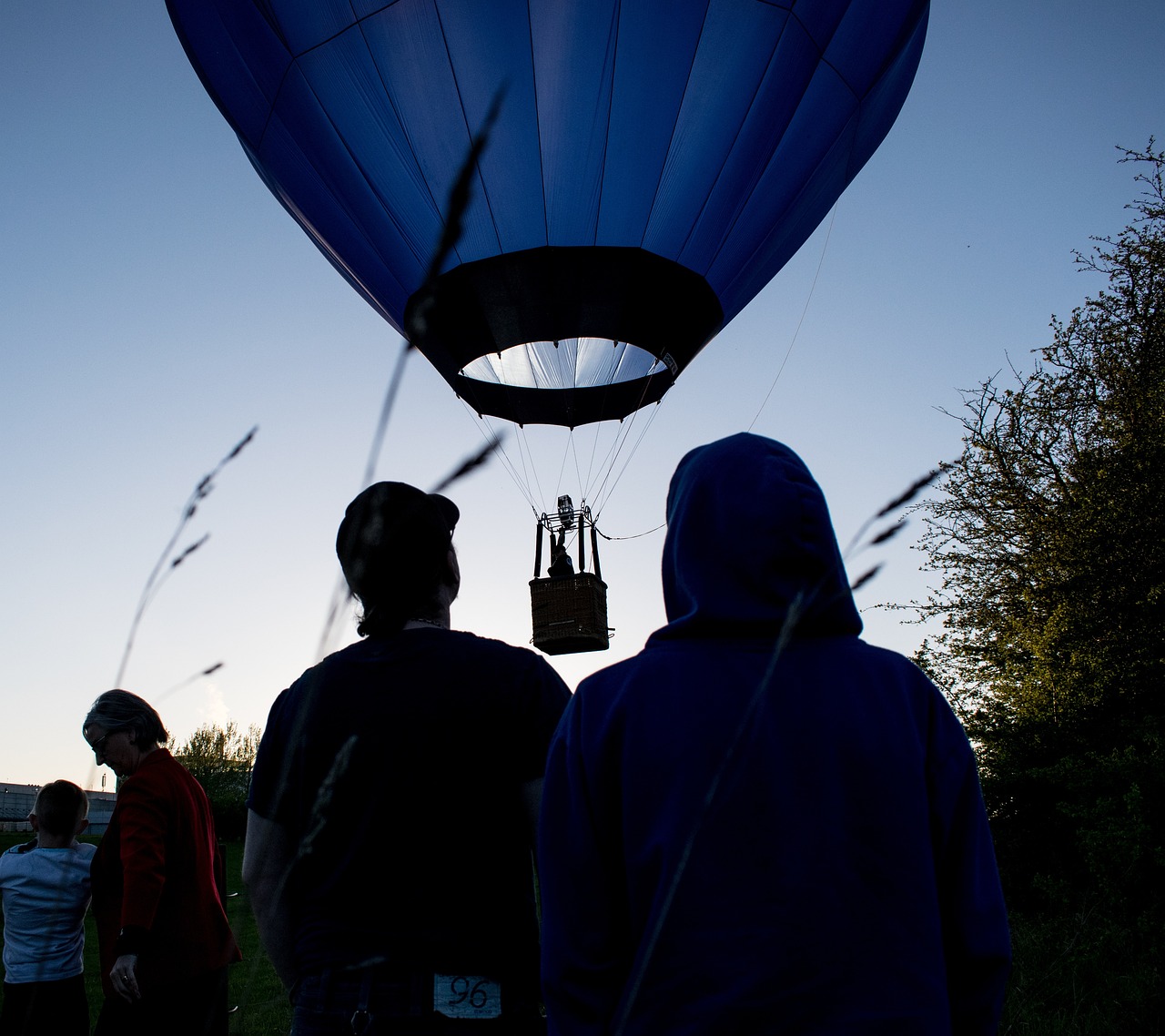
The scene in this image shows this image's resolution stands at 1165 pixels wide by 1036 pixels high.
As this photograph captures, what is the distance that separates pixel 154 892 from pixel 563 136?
6.21 metres

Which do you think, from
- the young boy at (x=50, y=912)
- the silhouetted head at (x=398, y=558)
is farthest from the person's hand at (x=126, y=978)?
the silhouetted head at (x=398, y=558)

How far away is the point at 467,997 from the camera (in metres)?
1.46

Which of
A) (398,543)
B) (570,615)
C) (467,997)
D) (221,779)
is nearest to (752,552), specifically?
(398,543)

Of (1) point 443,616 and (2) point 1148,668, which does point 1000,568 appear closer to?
(2) point 1148,668

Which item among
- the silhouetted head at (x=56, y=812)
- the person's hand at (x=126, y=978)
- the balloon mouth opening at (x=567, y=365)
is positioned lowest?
the person's hand at (x=126, y=978)

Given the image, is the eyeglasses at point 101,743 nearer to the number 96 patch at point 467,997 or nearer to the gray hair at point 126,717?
the gray hair at point 126,717

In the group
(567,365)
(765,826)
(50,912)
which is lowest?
(50,912)

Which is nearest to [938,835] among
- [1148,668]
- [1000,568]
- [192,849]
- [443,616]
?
[443,616]

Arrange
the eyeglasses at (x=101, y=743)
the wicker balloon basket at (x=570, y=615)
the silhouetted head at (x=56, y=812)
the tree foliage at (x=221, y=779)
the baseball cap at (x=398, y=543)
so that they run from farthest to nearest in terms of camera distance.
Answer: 1. the tree foliage at (x=221, y=779)
2. the wicker balloon basket at (x=570, y=615)
3. the silhouetted head at (x=56, y=812)
4. the eyeglasses at (x=101, y=743)
5. the baseball cap at (x=398, y=543)

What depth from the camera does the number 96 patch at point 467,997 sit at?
56.7 inches

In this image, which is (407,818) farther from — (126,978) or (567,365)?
(567,365)

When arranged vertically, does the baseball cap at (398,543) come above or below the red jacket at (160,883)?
above

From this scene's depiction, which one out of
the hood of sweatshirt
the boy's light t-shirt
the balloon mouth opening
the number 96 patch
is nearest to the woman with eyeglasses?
the boy's light t-shirt

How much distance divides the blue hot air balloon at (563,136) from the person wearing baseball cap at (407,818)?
4881 millimetres
